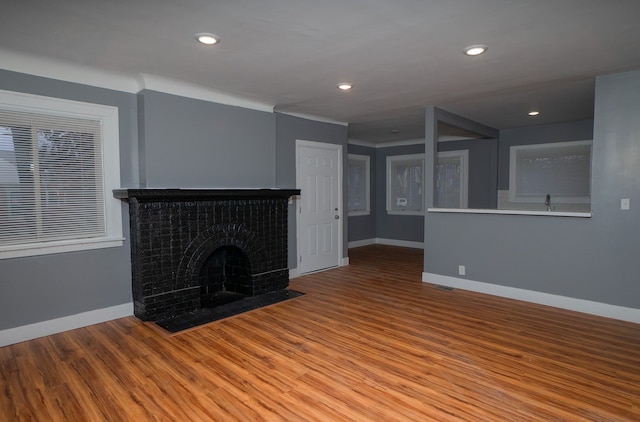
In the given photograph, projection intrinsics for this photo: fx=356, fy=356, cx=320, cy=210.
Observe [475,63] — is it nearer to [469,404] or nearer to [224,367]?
[469,404]

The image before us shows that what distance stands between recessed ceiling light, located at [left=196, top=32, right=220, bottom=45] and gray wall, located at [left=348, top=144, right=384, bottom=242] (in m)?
5.69

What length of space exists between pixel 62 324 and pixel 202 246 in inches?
57.4

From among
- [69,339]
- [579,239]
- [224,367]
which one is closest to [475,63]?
[579,239]

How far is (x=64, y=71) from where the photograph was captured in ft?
11.0

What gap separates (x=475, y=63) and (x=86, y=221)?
404cm

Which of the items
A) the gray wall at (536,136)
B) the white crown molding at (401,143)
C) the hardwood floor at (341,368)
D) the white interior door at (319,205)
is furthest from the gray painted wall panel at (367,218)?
the hardwood floor at (341,368)

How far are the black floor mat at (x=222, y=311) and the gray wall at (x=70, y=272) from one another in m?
0.68

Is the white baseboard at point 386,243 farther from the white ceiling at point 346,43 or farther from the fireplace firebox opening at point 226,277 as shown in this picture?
the white ceiling at point 346,43

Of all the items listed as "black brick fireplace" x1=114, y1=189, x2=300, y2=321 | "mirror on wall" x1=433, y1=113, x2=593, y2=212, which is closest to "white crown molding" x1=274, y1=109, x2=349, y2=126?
"black brick fireplace" x1=114, y1=189, x2=300, y2=321

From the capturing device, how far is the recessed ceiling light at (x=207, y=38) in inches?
103

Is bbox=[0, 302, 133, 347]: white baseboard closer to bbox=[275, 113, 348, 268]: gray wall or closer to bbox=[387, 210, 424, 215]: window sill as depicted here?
bbox=[275, 113, 348, 268]: gray wall

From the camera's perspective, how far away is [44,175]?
10.8 feet

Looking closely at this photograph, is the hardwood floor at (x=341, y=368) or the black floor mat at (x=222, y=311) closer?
the hardwood floor at (x=341, y=368)


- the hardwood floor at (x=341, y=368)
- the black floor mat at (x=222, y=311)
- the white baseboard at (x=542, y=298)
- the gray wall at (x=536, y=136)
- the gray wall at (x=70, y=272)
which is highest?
the gray wall at (x=536, y=136)
